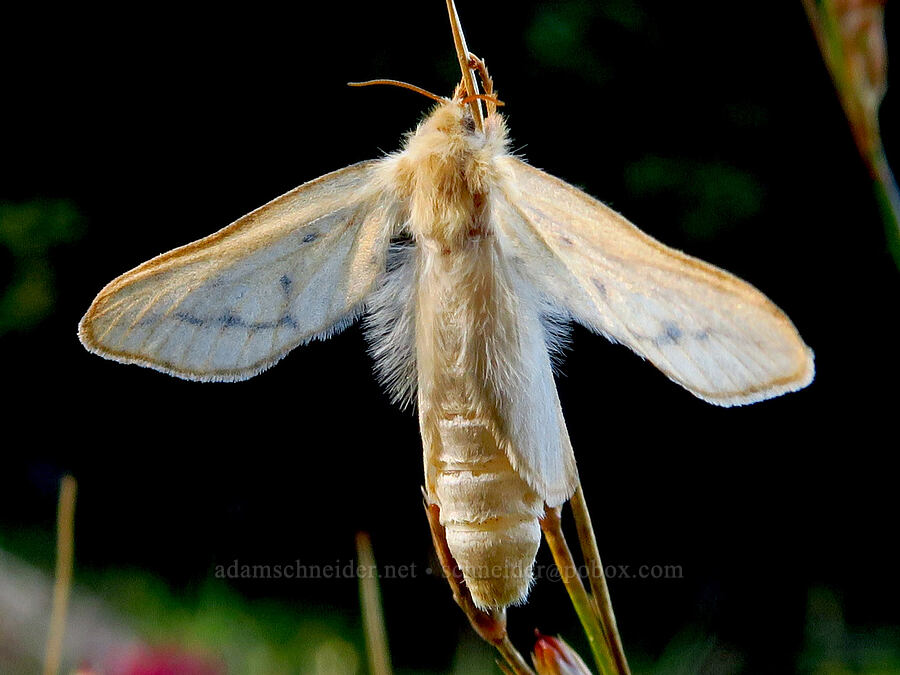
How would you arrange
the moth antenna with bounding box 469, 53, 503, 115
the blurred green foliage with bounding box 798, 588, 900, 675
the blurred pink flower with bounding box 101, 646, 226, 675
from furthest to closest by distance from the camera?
the blurred green foliage with bounding box 798, 588, 900, 675, the blurred pink flower with bounding box 101, 646, 226, 675, the moth antenna with bounding box 469, 53, 503, 115

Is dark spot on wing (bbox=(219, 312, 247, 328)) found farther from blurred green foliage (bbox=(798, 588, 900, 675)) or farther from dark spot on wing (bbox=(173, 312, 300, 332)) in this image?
blurred green foliage (bbox=(798, 588, 900, 675))

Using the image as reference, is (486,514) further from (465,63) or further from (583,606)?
(465,63)

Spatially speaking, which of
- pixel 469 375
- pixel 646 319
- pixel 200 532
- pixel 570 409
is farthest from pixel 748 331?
pixel 200 532

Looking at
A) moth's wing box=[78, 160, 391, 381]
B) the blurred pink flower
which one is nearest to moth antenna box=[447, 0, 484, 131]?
moth's wing box=[78, 160, 391, 381]

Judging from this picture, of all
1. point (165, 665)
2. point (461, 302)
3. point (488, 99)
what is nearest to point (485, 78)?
point (488, 99)

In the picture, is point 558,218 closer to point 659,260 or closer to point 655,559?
point 659,260

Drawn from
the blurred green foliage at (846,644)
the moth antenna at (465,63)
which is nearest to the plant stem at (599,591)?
the moth antenna at (465,63)
